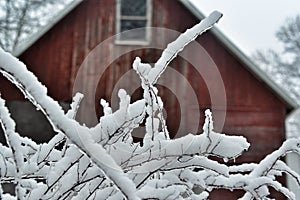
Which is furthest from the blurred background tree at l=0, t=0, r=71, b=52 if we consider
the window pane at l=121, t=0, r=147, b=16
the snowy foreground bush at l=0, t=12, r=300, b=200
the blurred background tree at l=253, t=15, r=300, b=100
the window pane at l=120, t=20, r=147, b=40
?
the snowy foreground bush at l=0, t=12, r=300, b=200

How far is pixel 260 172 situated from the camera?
32.0 inches

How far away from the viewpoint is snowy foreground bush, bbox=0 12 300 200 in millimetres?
575

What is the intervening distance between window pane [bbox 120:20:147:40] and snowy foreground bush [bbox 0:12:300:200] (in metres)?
4.37

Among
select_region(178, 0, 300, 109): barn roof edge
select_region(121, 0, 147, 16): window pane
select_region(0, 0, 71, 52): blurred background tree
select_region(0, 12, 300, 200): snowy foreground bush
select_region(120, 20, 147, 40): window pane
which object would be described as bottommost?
select_region(0, 12, 300, 200): snowy foreground bush

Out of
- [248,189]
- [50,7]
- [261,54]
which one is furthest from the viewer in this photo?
[261,54]

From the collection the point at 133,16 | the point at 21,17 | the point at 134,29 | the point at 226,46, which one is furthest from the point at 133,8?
the point at 21,17

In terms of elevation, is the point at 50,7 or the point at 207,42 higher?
the point at 50,7

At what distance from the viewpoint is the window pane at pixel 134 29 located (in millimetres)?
5242

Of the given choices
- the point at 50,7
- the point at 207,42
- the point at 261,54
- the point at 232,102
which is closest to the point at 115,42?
the point at 207,42

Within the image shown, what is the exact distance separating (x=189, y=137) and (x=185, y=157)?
0.07 metres

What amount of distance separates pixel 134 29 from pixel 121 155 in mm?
4655

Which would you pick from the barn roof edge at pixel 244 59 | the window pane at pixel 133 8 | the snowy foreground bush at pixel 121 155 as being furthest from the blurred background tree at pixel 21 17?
the snowy foreground bush at pixel 121 155

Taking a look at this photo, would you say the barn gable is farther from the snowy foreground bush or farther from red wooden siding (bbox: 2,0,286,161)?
the snowy foreground bush

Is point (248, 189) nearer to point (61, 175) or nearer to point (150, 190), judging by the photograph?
point (150, 190)
